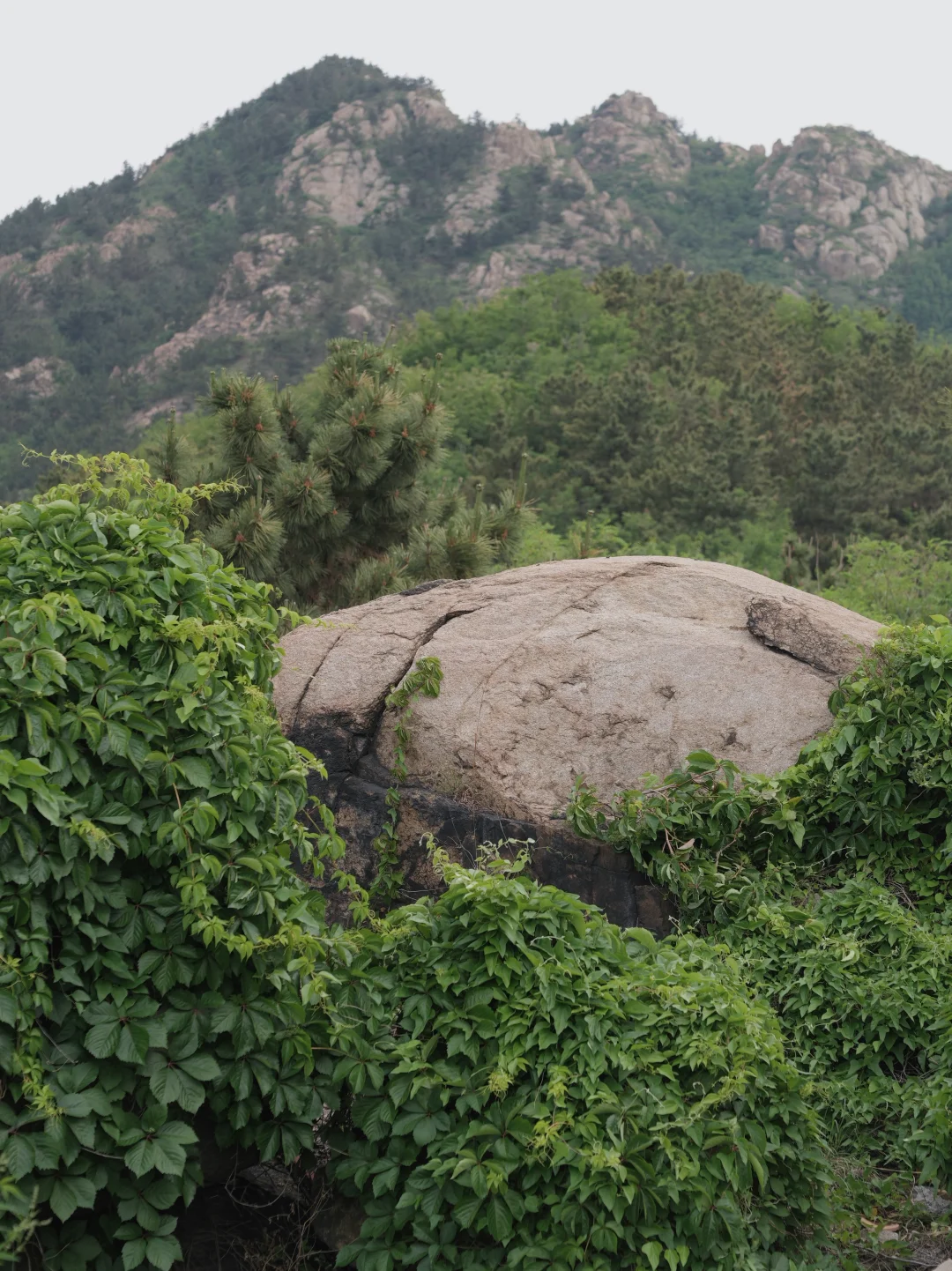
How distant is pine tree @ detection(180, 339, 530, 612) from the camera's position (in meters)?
8.51

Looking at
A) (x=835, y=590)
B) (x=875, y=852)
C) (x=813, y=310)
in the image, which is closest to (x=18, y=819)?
(x=875, y=852)

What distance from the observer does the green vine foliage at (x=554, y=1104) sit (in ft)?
10.3

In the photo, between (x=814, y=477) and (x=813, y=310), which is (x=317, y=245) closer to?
(x=813, y=310)

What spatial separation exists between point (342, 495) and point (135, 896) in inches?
246

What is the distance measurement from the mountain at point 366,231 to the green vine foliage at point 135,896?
38.1 m

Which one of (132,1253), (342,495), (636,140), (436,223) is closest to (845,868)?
(132,1253)

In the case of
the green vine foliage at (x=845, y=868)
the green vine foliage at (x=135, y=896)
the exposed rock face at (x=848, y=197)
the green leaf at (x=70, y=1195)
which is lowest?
the exposed rock face at (x=848, y=197)

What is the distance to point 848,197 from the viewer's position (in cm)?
7319

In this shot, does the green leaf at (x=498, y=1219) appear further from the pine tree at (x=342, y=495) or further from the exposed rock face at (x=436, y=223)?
the exposed rock face at (x=436, y=223)

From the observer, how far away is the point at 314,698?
5.40m

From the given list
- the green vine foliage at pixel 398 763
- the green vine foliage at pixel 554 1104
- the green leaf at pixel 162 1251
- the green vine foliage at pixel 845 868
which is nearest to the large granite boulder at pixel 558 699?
the green vine foliage at pixel 398 763

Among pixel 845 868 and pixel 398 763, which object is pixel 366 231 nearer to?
pixel 398 763

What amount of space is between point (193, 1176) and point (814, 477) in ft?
68.5

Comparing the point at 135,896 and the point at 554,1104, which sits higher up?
the point at 135,896
